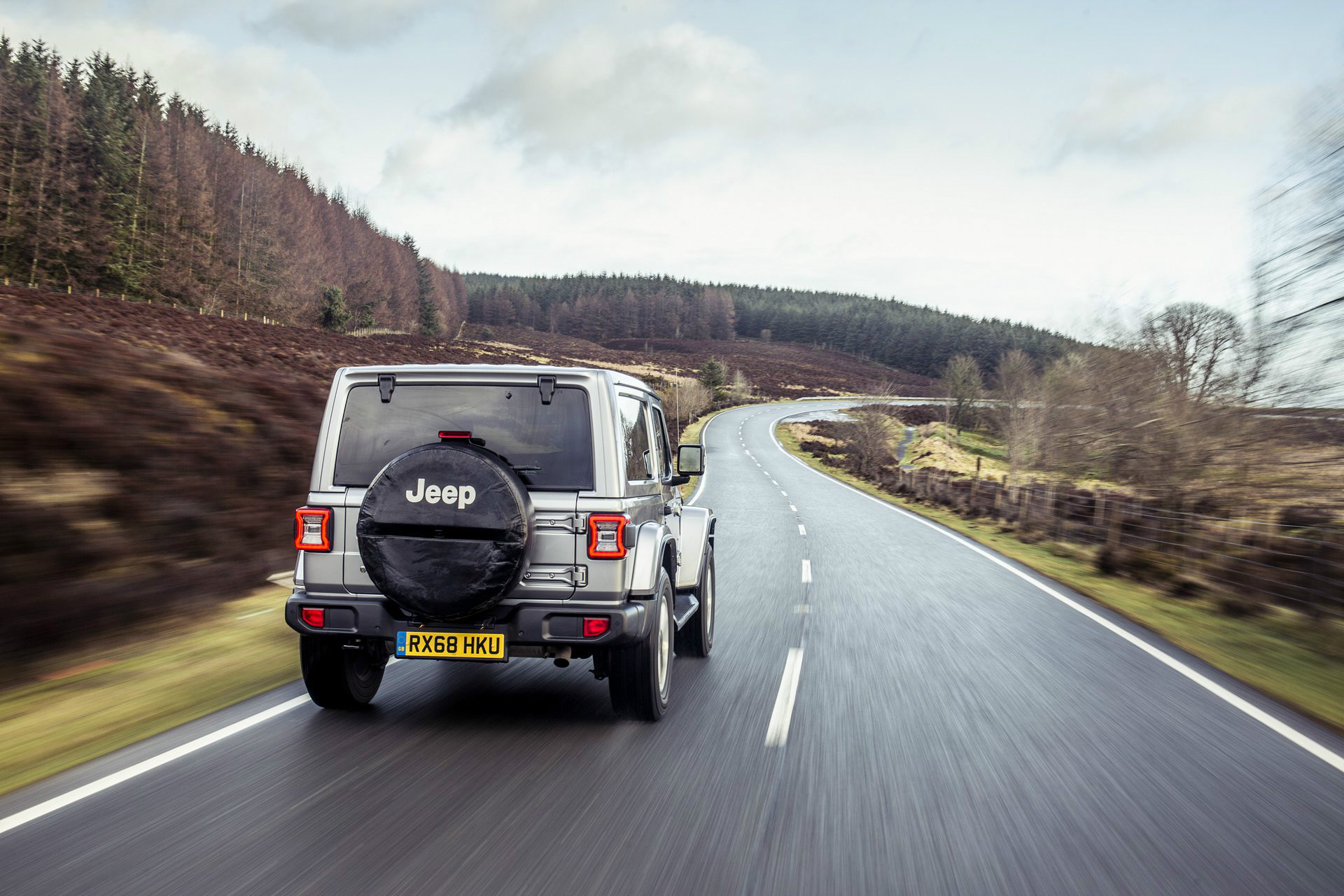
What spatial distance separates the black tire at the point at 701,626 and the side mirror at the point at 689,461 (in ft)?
2.12

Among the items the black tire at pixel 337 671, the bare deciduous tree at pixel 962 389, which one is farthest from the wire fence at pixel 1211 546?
the bare deciduous tree at pixel 962 389

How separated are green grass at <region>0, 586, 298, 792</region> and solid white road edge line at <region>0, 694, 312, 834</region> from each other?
375mm

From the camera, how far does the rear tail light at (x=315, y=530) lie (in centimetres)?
483

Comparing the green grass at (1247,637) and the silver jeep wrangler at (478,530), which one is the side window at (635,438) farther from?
the green grass at (1247,637)

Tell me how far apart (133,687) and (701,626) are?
411cm

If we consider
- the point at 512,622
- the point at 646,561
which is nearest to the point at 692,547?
the point at 646,561

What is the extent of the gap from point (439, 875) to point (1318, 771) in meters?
4.65

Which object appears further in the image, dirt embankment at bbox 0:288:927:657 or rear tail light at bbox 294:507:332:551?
dirt embankment at bbox 0:288:927:657

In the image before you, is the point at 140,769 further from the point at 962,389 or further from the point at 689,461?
the point at 962,389

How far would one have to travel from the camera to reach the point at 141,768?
432 centimetres

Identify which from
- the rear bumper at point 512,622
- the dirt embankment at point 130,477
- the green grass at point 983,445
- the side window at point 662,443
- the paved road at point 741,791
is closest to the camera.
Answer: the paved road at point 741,791

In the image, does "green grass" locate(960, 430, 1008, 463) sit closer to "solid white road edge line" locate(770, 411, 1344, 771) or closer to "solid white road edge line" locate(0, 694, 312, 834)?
"solid white road edge line" locate(770, 411, 1344, 771)

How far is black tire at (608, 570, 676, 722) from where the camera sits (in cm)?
503

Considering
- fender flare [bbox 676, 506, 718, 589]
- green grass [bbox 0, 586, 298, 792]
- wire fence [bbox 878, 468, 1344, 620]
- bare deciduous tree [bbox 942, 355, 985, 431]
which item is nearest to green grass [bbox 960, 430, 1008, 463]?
bare deciduous tree [bbox 942, 355, 985, 431]
